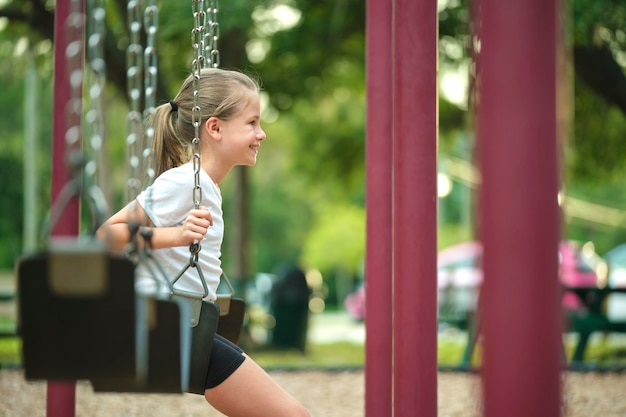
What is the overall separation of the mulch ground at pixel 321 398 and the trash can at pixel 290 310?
97.9 inches

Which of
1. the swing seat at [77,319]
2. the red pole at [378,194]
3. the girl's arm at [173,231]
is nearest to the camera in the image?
the swing seat at [77,319]

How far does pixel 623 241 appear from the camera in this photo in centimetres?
3353

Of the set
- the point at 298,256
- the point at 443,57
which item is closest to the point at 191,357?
the point at 443,57

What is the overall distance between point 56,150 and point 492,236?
240 cm

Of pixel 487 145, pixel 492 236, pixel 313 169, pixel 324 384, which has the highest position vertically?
pixel 313 169

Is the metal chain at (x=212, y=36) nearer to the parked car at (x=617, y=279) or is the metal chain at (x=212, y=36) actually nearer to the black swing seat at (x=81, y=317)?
the black swing seat at (x=81, y=317)

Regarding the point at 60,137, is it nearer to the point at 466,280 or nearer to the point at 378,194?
the point at 378,194

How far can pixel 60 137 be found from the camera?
11.7 ft

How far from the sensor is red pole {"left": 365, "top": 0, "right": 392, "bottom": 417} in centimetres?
361

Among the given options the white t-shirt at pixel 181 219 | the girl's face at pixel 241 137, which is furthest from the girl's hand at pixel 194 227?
the girl's face at pixel 241 137

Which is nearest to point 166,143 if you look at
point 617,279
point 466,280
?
point 466,280

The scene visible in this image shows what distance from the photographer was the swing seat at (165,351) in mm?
1945

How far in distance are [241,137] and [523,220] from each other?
63.1 inches

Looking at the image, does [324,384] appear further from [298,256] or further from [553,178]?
[298,256]
